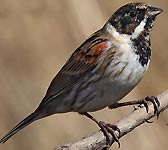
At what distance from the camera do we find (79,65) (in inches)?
184

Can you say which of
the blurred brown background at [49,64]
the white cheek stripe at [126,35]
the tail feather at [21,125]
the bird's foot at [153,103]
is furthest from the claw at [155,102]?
the blurred brown background at [49,64]

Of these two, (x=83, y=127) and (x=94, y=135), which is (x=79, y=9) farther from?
(x=94, y=135)

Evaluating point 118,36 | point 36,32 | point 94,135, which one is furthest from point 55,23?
point 94,135

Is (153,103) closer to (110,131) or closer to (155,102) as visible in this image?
(155,102)

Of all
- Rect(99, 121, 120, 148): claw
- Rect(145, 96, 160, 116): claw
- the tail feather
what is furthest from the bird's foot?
the tail feather

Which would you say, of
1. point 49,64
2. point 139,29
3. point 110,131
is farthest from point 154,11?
point 49,64

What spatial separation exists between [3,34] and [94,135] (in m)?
2.79

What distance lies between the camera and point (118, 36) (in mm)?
4477

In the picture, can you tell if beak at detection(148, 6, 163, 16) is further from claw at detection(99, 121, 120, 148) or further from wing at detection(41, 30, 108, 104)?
claw at detection(99, 121, 120, 148)

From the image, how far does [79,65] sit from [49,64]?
71.2 inches

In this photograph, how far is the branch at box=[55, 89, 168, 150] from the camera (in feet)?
12.3

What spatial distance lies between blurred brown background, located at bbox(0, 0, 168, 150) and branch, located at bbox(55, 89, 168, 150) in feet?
6.46

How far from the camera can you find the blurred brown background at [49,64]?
20.0 ft

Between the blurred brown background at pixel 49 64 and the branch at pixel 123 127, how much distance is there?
6.46 ft
